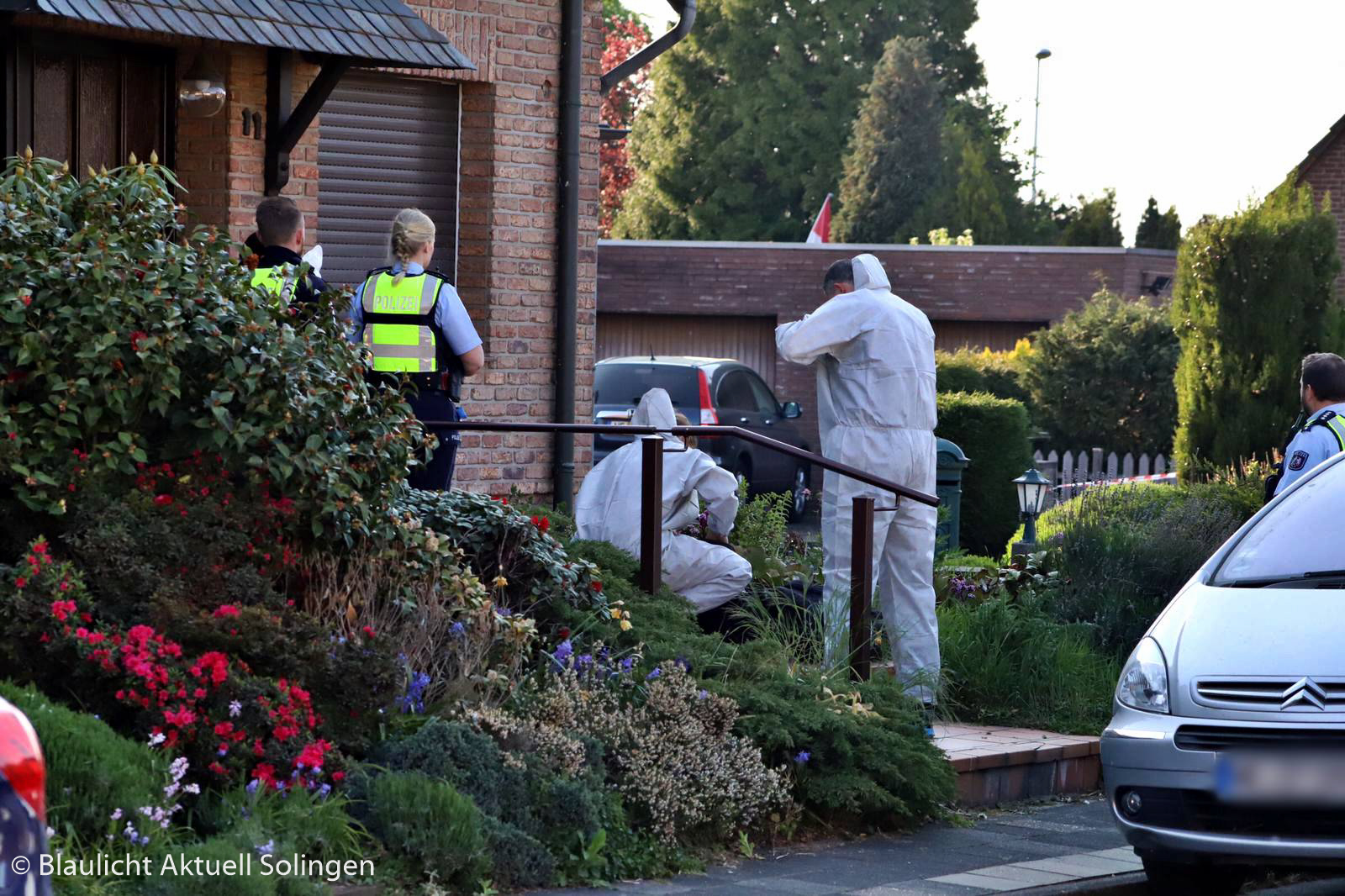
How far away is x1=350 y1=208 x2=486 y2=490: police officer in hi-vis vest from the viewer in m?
7.74

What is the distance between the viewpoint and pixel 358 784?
Answer: 5520 mm

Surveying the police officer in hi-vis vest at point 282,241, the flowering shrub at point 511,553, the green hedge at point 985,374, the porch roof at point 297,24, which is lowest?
the flowering shrub at point 511,553

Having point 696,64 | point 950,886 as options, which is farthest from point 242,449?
point 696,64

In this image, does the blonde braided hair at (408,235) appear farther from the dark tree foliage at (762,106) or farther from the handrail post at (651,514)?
the dark tree foliage at (762,106)

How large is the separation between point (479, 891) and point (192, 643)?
3.60ft

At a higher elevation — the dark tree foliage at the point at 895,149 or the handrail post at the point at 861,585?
the dark tree foliage at the point at 895,149

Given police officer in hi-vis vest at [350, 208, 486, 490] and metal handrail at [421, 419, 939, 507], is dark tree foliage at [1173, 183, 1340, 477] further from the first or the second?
police officer in hi-vis vest at [350, 208, 486, 490]

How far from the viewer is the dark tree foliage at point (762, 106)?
202 ft

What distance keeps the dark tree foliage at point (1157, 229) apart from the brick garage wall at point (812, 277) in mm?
11907

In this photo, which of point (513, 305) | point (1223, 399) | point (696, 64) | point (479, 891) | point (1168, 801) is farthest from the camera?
point (696, 64)

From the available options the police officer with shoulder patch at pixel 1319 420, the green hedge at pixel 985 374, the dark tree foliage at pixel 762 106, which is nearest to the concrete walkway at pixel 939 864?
the police officer with shoulder patch at pixel 1319 420

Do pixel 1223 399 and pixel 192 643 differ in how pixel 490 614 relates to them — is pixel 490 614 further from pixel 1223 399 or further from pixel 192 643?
pixel 1223 399

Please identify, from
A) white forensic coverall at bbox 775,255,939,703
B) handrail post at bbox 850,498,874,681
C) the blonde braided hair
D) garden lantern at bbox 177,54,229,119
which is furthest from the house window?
handrail post at bbox 850,498,874,681

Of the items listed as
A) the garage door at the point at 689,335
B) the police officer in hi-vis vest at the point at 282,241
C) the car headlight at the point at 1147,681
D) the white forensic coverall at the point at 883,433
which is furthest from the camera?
the garage door at the point at 689,335
